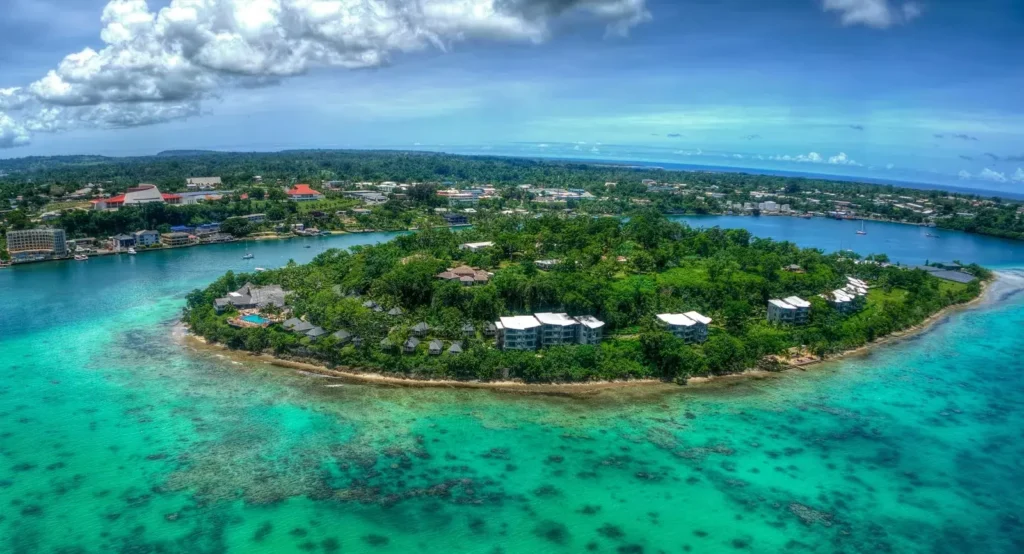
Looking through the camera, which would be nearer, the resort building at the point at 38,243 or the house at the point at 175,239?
the resort building at the point at 38,243

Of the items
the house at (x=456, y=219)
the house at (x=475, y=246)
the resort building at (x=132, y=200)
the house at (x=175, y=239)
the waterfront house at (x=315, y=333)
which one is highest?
the resort building at (x=132, y=200)

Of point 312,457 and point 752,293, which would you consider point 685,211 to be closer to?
point 752,293

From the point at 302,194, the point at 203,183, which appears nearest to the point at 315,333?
the point at 302,194

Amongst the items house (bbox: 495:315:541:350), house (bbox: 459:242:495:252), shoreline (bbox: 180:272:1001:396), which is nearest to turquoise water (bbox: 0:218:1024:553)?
shoreline (bbox: 180:272:1001:396)

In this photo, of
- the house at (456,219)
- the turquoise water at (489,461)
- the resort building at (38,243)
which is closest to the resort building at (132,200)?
the resort building at (38,243)

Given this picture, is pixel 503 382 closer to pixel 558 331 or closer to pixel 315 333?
pixel 558 331

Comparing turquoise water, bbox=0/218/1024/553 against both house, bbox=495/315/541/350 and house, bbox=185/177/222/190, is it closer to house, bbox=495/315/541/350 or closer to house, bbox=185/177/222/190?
house, bbox=495/315/541/350

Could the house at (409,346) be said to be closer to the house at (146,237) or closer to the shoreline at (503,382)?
the shoreline at (503,382)
